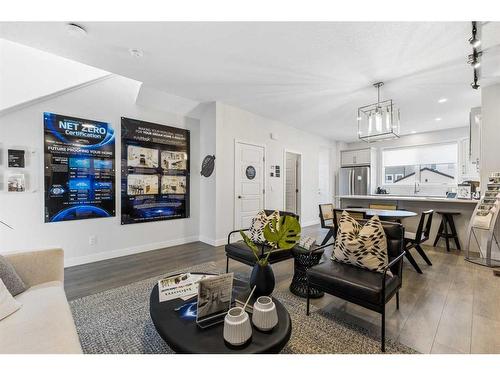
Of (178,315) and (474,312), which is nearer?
(178,315)

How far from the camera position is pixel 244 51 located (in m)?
2.70

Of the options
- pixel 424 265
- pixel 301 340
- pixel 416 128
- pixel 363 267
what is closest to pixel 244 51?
pixel 363 267

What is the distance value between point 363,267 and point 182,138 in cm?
380

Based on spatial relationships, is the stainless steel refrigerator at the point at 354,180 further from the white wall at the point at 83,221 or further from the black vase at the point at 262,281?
the black vase at the point at 262,281

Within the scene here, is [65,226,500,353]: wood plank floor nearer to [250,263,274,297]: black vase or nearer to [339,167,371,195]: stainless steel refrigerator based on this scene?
[250,263,274,297]: black vase

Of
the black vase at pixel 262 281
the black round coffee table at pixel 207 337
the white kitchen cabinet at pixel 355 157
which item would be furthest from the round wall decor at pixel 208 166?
the white kitchen cabinet at pixel 355 157

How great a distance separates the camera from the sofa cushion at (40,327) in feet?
3.59

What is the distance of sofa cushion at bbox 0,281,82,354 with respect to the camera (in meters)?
1.10

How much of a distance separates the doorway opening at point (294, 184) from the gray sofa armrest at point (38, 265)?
5.21 meters

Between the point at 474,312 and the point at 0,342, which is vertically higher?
the point at 0,342

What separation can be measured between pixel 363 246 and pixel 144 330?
1972 mm
